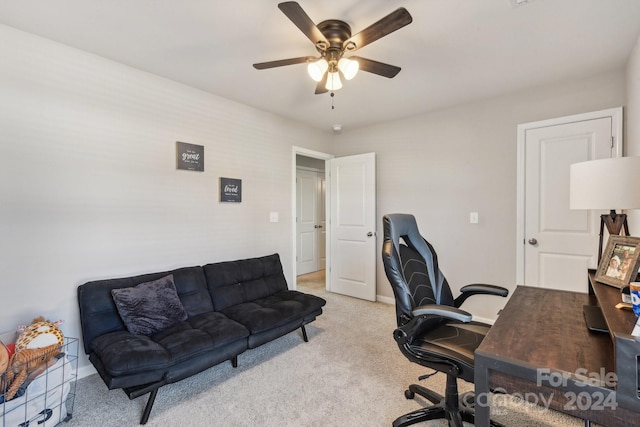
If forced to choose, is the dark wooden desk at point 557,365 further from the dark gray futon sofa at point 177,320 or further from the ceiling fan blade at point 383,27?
the dark gray futon sofa at point 177,320

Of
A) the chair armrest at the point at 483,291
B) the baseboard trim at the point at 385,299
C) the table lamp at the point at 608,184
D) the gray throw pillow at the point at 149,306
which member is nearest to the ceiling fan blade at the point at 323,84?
the table lamp at the point at 608,184

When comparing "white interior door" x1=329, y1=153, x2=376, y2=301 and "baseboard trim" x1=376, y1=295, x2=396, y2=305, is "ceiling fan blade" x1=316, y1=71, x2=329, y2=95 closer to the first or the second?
"white interior door" x1=329, y1=153, x2=376, y2=301

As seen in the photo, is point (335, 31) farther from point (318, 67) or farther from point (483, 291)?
point (483, 291)

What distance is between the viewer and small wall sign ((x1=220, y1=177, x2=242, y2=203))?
304cm

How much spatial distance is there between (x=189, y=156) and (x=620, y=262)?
314cm

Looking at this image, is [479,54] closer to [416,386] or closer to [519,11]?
[519,11]

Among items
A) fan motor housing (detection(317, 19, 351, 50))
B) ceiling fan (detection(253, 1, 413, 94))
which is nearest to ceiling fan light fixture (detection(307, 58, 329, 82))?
ceiling fan (detection(253, 1, 413, 94))

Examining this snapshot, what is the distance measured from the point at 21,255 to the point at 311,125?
3235 millimetres

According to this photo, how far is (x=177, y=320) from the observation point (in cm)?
225

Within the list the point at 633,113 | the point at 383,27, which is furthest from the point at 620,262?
the point at 383,27

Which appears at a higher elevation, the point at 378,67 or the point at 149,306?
the point at 378,67

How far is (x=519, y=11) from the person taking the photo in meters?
1.73

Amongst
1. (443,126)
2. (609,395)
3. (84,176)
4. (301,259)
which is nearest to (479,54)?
(443,126)

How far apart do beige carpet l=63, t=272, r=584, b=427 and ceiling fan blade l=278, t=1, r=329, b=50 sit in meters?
2.22
